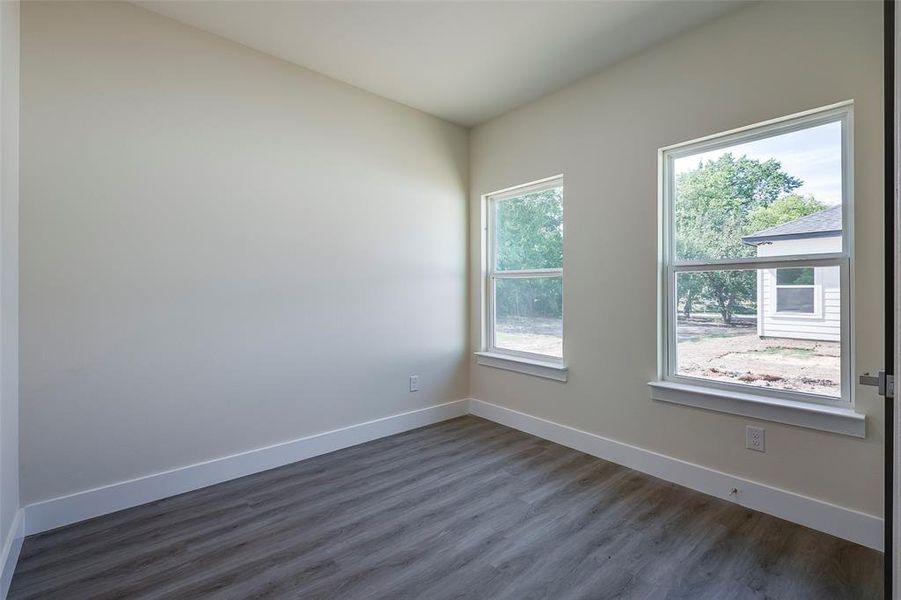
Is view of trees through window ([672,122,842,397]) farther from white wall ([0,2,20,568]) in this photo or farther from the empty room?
white wall ([0,2,20,568])

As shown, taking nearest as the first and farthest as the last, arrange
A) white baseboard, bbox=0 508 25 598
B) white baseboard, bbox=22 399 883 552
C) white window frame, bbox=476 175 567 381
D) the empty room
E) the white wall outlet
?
white baseboard, bbox=0 508 25 598
the empty room
white baseboard, bbox=22 399 883 552
the white wall outlet
white window frame, bbox=476 175 567 381

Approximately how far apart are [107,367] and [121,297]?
0.38 meters

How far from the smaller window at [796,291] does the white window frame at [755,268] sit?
0.04 meters

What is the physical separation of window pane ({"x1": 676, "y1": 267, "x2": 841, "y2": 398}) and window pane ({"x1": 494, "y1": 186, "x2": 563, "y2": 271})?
1.03 m

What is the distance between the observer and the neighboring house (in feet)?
6.92

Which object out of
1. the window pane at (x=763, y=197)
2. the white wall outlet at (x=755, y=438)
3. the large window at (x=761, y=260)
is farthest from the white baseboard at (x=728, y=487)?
the window pane at (x=763, y=197)

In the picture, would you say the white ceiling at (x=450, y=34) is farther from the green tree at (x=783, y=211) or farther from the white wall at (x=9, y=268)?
the green tree at (x=783, y=211)

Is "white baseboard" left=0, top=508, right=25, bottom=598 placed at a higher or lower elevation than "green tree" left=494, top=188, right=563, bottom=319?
lower

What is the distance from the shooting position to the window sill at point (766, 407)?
2002 mm

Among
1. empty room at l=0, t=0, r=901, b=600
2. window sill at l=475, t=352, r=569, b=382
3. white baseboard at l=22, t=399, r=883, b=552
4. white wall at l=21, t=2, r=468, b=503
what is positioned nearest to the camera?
empty room at l=0, t=0, r=901, b=600

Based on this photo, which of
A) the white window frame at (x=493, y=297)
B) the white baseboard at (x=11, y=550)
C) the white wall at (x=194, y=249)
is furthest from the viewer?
the white window frame at (x=493, y=297)

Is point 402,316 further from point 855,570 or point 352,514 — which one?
point 855,570

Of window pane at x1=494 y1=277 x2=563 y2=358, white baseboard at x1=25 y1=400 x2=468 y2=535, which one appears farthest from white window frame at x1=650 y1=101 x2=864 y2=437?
white baseboard at x1=25 y1=400 x2=468 y2=535

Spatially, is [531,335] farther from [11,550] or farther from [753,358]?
[11,550]
